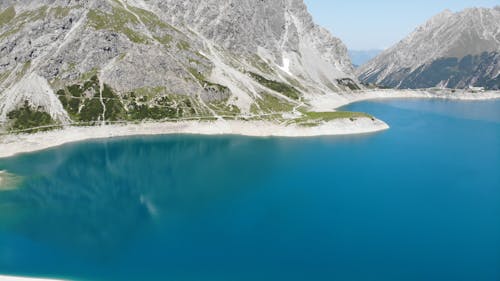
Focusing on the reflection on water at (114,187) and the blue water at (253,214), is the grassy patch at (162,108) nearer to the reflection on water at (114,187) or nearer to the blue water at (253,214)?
the reflection on water at (114,187)

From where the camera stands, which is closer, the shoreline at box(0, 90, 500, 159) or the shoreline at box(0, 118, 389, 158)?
the shoreline at box(0, 118, 389, 158)

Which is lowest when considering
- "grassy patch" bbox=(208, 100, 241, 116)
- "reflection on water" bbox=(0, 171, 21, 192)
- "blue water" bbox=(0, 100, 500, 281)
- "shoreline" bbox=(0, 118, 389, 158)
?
"blue water" bbox=(0, 100, 500, 281)

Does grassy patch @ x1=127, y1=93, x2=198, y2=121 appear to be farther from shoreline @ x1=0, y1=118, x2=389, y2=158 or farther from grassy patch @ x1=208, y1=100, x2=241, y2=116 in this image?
grassy patch @ x1=208, y1=100, x2=241, y2=116

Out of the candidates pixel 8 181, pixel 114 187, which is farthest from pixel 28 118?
pixel 114 187

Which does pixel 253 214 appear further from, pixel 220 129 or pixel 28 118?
pixel 28 118

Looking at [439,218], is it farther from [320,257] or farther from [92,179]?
[92,179]

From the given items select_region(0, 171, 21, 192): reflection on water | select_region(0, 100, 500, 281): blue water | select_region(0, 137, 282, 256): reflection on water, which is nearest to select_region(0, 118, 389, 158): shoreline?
select_region(0, 137, 282, 256): reflection on water

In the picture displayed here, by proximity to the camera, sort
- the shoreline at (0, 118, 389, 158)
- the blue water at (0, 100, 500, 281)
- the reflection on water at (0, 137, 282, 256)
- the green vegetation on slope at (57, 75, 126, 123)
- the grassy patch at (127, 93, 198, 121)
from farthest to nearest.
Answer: the grassy patch at (127, 93, 198, 121)
the green vegetation on slope at (57, 75, 126, 123)
the shoreline at (0, 118, 389, 158)
the reflection on water at (0, 137, 282, 256)
the blue water at (0, 100, 500, 281)

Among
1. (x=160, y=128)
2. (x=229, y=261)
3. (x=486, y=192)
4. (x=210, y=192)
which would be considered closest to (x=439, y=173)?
(x=486, y=192)
